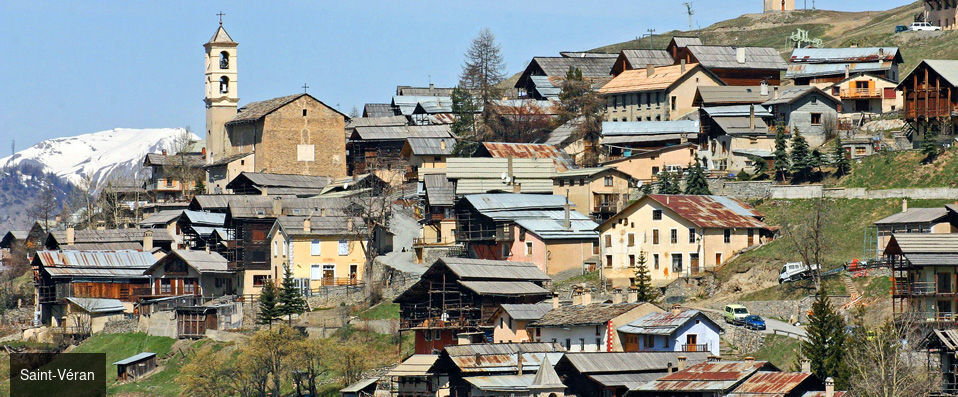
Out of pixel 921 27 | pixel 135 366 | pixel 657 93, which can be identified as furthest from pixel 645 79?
pixel 135 366

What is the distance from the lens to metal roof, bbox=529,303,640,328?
3191 inches

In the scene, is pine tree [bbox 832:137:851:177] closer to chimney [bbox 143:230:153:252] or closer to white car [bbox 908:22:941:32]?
chimney [bbox 143:230:153:252]

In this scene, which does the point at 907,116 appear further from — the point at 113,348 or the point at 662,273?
the point at 113,348

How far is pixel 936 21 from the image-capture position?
6270 inches

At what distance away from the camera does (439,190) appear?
371 feet

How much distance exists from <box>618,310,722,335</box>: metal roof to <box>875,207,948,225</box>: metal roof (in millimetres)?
14588

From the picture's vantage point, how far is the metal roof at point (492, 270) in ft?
299

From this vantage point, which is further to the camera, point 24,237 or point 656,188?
point 24,237

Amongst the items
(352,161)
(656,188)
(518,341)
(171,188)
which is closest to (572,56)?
(352,161)

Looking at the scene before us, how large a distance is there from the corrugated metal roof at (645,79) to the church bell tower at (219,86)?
106ft

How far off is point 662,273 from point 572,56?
63.1 m

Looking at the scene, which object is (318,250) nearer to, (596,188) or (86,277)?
(86,277)

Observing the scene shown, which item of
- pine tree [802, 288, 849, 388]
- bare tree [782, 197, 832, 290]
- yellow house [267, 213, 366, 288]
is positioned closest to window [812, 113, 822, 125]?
bare tree [782, 197, 832, 290]

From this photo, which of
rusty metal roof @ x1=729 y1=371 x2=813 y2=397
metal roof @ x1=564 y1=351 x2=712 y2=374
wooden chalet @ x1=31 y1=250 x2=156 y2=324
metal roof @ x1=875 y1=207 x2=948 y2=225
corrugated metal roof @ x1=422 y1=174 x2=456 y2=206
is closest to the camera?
rusty metal roof @ x1=729 y1=371 x2=813 y2=397
